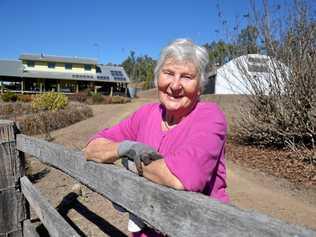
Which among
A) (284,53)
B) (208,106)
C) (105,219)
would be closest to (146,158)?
(208,106)

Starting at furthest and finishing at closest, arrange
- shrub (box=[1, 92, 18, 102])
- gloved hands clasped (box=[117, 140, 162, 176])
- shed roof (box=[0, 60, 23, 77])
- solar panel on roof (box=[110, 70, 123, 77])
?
solar panel on roof (box=[110, 70, 123, 77]) < shed roof (box=[0, 60, 23, 77]) < shrub (box=[1, 92, 18, 102]) < gloved hands clasped (box=[117, 140, 162, 176])

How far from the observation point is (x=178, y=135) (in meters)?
1.84

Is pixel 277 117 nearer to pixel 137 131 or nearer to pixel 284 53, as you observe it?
pixel 284 53

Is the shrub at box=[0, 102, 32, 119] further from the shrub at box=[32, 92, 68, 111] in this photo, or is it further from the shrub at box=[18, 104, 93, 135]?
the shrub at box=[18, 104, 93, 135]

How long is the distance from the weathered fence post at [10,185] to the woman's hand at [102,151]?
169cm

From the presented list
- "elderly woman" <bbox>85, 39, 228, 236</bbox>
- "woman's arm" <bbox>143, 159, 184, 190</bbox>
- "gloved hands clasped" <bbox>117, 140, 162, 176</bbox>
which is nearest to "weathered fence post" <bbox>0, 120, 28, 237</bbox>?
"elderly woman" <bbox>85, 39, 228, 236</bbox>

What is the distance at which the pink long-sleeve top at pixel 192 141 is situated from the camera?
151 centimetres

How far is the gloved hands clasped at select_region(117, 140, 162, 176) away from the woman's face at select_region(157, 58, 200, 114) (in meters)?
0.34

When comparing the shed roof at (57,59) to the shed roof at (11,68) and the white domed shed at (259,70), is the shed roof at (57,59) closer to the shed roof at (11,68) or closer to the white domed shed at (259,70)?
the shed roof at (11,68)

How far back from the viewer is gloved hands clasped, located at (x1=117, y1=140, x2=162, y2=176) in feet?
5.29

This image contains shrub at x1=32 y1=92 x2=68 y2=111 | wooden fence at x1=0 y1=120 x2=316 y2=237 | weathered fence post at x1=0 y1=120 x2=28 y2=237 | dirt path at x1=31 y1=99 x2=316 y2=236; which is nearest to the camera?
wooden fence at x1=0 y1=120 x2=316 y2=237

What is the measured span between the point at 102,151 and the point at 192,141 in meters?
0.62

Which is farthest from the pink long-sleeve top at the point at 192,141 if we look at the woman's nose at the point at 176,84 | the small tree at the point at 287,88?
the small tree at the point at 287,88

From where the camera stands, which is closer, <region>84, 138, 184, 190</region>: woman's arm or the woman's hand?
<region>84, 138, 184, 190</region>: woman's arm
